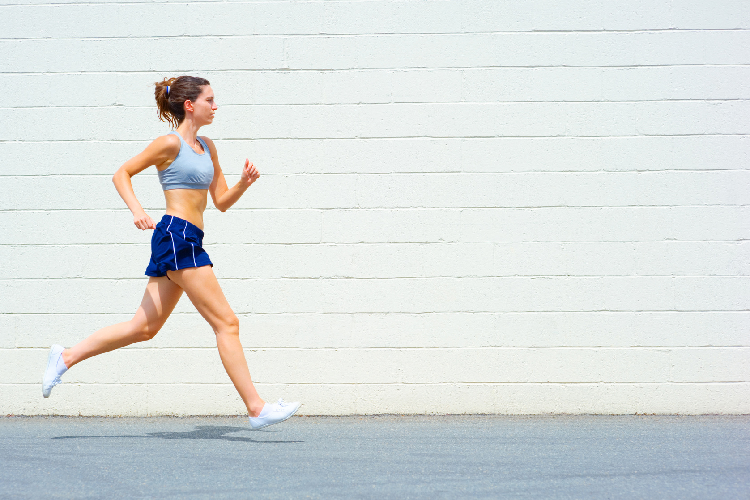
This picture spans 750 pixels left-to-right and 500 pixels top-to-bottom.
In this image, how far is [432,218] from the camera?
5.40 m

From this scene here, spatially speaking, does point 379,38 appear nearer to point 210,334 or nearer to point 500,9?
point 500,9

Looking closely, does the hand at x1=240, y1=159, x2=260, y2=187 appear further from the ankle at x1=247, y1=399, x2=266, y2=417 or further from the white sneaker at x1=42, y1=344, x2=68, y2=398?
the white sneaker at x1=42, y1=344, x2=68, y2=398

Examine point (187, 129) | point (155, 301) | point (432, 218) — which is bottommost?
point (155, 301)

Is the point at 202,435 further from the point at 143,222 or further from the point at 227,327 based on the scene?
the point at 143,222

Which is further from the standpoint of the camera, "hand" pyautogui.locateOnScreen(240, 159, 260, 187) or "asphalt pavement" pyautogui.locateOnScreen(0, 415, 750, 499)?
"hand" pyautogui.locateOnScreen(240, 159, 260, 187)

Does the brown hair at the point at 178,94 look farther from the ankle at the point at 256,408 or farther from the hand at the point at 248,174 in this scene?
the ankle at the point at 256,408

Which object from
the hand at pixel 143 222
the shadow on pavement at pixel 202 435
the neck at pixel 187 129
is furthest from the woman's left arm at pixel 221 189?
the shadow on pavement at pixel 202 435

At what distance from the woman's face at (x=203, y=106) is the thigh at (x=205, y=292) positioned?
88 cm

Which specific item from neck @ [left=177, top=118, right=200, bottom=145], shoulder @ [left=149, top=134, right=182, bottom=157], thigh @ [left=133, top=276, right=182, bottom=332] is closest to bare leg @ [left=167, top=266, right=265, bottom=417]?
thigh @ [left=133, top=276, right=182, bottom=332]

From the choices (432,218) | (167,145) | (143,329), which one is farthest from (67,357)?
(432,218)

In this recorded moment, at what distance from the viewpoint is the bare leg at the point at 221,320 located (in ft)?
14.1

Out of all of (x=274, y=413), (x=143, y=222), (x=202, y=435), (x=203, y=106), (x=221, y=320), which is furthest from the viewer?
(x=202, y=435)

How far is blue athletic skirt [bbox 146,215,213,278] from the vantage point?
4.30m

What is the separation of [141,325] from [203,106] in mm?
1301
